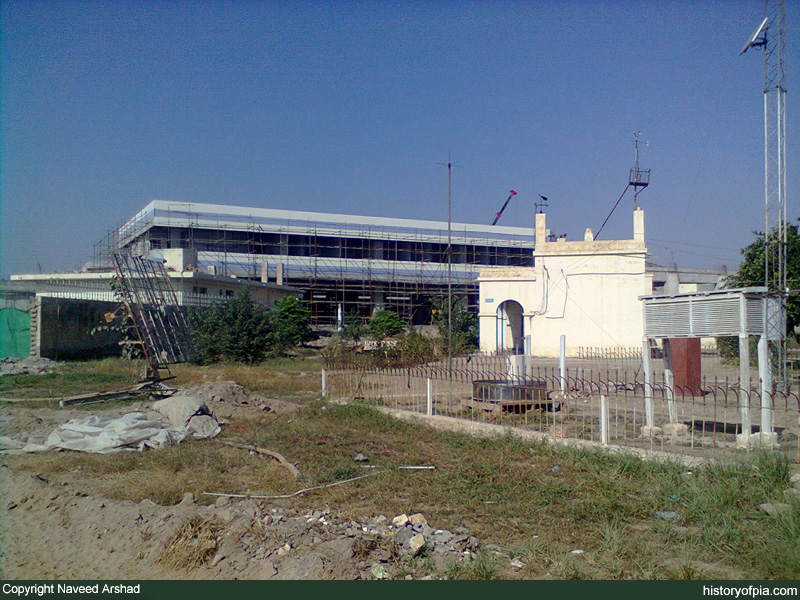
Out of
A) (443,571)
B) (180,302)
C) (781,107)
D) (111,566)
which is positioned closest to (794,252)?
(781,107)

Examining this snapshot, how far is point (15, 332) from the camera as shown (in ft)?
61.0

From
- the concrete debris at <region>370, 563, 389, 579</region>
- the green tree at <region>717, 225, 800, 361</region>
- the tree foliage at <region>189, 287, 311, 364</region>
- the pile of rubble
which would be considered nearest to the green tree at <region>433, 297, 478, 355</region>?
the tree foliage at <region>189, 287, 311, 364</region>

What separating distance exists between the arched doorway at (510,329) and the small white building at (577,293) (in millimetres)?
187

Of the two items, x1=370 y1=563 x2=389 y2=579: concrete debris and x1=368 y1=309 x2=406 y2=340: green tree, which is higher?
x1=368 y1=309 x2=406 y2=340: green tree

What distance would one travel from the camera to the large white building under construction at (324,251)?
1490 inches

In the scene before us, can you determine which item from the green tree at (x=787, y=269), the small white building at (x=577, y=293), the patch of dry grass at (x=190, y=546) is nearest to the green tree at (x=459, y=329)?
the small white building at (x=577, y=293)

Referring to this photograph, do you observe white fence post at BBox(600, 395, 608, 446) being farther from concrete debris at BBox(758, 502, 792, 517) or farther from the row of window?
the row of window

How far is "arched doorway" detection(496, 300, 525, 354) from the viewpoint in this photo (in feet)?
89.7

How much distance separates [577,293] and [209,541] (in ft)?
75.8

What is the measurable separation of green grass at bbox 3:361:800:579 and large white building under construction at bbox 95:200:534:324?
94.2 ft

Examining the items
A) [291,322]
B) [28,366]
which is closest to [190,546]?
[28,366]

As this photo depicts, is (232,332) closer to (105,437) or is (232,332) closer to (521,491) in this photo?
(105,437)

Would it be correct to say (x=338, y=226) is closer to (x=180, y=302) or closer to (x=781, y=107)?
(x=180, y=302)

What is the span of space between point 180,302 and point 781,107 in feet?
70.9
